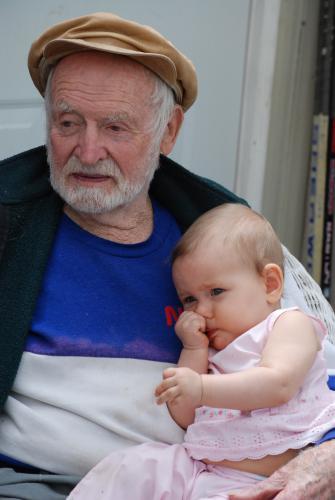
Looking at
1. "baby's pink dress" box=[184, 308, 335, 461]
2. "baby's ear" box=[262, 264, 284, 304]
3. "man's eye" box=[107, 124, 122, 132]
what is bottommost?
"baby's pink dress" box=[184, 308, 335, 461]

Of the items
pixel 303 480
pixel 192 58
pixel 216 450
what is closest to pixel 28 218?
pixel 216 450

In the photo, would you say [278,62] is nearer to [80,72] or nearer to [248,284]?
[80,72]

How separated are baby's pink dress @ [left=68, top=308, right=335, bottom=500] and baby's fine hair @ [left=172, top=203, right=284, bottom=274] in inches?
6.5

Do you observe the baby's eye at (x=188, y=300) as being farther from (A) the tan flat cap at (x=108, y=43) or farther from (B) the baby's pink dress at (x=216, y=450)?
(A) the tan flat cap at (x=108, y=43)

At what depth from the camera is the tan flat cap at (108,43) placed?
197 cm

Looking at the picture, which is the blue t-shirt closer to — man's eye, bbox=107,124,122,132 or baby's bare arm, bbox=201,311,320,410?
man's eye, bbox=107,124,122,132

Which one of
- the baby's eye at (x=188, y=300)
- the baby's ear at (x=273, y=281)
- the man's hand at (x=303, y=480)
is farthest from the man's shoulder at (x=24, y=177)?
the man's hand at (x=303, y=480)

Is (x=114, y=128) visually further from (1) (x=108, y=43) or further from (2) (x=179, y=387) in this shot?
(2) (x=179, y=387)

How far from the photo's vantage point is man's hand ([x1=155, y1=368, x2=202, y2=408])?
4.76 ft

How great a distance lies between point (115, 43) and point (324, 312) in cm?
92

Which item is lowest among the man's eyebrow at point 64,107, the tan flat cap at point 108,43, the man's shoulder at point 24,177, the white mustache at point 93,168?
the man's shoulder at point 24,177

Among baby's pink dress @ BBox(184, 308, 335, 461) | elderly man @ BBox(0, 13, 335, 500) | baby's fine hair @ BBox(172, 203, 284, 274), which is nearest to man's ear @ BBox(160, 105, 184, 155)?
elderly man @ BBox(0, 13, 335, 500)

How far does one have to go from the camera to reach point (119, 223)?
2.12m

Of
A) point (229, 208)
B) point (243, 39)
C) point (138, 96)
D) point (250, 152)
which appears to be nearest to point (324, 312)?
point (229, 208)
